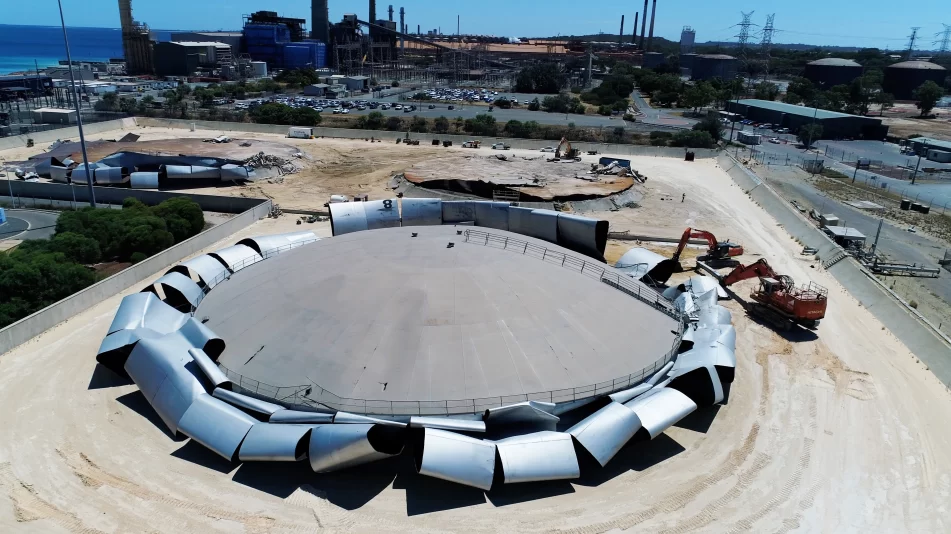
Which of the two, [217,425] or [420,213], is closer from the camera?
[217,425]

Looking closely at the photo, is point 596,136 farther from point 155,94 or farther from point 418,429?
point 155,94

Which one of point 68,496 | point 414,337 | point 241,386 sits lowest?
point 68,496

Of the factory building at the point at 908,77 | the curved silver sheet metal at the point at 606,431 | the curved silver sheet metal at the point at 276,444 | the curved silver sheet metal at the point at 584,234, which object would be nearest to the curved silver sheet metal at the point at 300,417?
the curved silver sheet metal at the point at 276,444

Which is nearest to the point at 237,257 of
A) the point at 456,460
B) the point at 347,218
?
the point at 347,218

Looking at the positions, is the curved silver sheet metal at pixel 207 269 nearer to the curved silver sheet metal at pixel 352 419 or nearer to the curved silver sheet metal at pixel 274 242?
the curved silver sheet metal at pixel 274 242

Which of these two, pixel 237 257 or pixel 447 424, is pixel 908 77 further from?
pixel 447 424

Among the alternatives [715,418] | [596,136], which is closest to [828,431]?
[715,418]

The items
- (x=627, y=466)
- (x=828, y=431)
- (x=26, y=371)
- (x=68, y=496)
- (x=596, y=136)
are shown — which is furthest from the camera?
(x=596, y=136)
